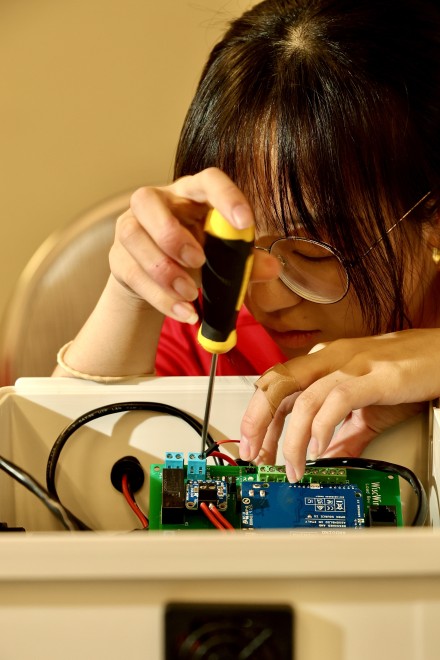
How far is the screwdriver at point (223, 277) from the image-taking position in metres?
0.44

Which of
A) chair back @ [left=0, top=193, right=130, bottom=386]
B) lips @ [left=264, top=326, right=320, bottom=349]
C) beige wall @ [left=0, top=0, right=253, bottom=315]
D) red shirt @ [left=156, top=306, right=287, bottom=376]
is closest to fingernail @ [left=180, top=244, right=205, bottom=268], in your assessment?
lips @ [left=264, top=326, right=320, bottom=349]

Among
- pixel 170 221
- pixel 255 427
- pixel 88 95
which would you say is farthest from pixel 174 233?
pixel 88 95

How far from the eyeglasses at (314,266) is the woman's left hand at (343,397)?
0.30ft

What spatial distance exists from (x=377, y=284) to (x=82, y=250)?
20.4 inches

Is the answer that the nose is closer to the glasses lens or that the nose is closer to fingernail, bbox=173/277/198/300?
the glasses lens

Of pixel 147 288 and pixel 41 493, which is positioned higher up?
pixel 147 288

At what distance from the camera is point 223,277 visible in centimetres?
46

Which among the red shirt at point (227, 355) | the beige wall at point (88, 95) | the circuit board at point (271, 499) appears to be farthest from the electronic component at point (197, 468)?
the beige wall at point (88, 95)

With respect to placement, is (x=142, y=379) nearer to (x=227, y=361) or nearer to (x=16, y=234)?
(x=227, y=361)

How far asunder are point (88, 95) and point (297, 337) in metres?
0.96

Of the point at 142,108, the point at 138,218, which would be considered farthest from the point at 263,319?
the point at 142,108

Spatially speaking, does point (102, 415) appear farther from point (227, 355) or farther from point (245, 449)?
point (227, 355)

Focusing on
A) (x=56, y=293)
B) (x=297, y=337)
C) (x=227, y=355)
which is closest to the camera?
(x=297, y=337)

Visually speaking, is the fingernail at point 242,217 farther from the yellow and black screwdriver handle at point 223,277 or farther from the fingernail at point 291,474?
the fingernail at point 291,474
